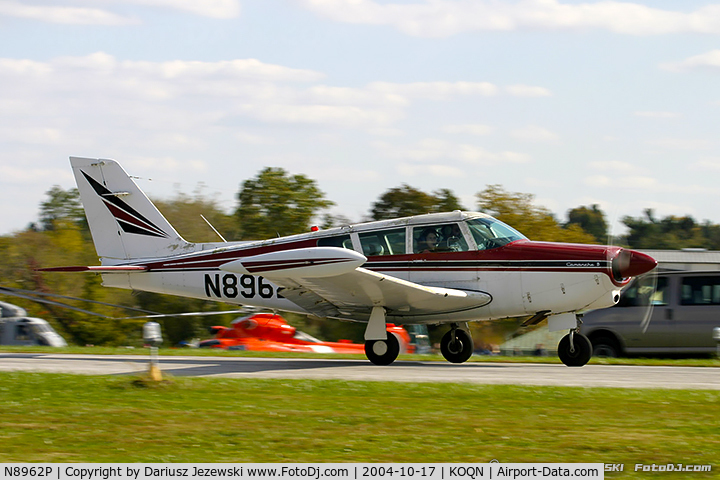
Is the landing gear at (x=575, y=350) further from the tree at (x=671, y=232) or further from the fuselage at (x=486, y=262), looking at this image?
the tree at (x=671, y=232)

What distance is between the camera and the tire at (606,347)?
17.2m

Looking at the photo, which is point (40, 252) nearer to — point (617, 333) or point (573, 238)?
point (573, 238)

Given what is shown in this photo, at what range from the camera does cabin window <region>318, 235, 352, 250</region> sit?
524 inches

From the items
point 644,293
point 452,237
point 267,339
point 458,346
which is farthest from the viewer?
point 267,339

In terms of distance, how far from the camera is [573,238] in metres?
33.6

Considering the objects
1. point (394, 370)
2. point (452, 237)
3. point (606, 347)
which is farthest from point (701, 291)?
point (394, 370)

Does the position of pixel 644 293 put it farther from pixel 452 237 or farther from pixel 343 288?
pixel 343 288

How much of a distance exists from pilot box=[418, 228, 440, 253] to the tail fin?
5255 millimetres

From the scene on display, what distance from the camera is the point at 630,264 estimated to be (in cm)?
1204

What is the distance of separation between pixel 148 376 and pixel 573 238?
1072 inches

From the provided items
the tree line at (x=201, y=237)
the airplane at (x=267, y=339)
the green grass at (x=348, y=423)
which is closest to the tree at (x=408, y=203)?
the tree line at (x=201, y=237)

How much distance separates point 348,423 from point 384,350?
19.4 feet

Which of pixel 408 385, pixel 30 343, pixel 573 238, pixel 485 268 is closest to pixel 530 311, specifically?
pixel 485 268

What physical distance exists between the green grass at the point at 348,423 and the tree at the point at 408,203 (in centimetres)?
3037
